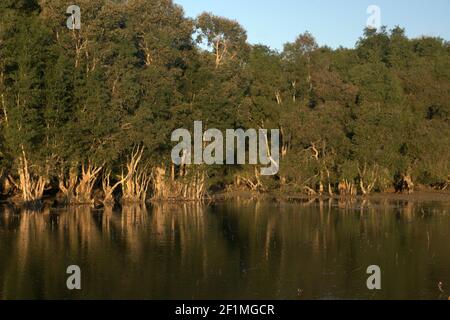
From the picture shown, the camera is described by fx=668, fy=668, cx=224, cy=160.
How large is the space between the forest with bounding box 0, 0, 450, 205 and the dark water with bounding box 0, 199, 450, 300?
22.6 ft

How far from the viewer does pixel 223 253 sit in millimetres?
35219

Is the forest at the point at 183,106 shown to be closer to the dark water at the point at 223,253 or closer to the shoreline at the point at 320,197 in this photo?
the shoreline at the point at 320,197

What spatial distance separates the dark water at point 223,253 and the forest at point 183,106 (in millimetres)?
6903

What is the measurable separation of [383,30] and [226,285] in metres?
77.8

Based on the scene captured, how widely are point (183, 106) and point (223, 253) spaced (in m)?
30.9

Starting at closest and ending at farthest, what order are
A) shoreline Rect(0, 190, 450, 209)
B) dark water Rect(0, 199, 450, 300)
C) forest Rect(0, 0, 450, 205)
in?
1. dark water Rect(0, 199, 450, 300)
2. forest Rect(0, 0, 450, 205)
3. shoreline Rect(0, 190, 450, 209)

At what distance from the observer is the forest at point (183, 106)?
5534cm

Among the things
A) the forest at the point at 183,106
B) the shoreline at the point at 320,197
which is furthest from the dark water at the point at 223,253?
the shoreline at the point at 320,197

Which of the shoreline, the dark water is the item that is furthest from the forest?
the dark water

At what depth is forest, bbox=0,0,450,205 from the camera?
182 feet

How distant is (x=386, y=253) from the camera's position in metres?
34.9

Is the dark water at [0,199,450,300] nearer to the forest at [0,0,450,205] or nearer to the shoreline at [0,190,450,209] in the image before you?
the forest at [0,0,450,205]
